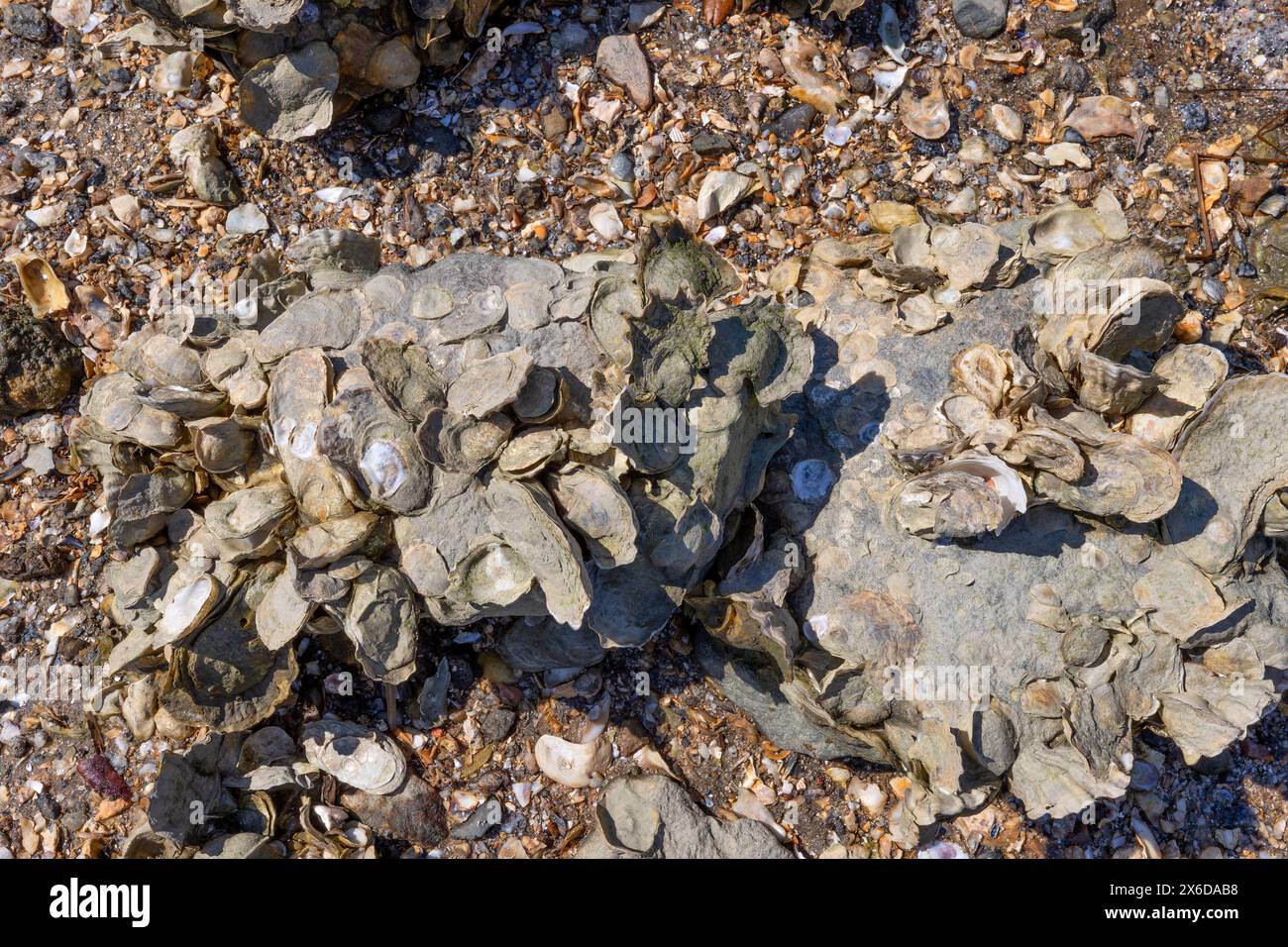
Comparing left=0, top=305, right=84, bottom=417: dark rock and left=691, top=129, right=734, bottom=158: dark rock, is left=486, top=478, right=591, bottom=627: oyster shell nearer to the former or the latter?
left=691, top=129, right=734, bottom=158: dark rock

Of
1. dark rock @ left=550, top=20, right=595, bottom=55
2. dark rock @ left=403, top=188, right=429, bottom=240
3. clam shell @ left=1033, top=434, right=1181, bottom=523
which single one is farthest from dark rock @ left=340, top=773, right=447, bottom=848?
dark rock @ left=550, top=20, right=595, bottom=55

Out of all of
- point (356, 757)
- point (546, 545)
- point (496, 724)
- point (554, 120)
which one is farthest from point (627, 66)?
point (356, 757)

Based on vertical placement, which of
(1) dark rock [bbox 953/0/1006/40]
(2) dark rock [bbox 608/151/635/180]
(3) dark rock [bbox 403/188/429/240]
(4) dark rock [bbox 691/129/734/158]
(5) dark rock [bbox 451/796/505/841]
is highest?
(1) dark rock [bbox 953/0/1006/40]

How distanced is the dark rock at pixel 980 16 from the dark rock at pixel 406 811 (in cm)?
389

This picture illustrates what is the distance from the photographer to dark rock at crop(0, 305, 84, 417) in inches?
140

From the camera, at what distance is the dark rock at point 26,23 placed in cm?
396

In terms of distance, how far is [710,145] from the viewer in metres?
3.92

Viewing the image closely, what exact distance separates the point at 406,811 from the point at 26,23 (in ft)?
12.0

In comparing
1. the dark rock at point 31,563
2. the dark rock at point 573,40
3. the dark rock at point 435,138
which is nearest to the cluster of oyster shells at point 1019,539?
the dark rock at point 573,40

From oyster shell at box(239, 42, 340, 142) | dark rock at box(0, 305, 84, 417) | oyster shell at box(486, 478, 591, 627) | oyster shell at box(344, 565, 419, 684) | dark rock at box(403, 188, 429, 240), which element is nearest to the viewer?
oyster shell at box(486, 478, 591, 627)

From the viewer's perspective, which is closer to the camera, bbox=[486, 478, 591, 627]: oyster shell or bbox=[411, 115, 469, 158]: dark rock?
bbox=[486, 478, 591, 627]: oyster shell

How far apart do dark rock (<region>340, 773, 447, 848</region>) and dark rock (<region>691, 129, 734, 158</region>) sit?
109 inches

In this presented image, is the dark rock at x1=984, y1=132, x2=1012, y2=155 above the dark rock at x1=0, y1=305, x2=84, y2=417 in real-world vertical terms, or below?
above

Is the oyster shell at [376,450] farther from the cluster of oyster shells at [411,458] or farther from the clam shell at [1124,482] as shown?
the clam shell at [1124,482]
